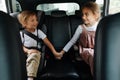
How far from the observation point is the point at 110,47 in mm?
1122

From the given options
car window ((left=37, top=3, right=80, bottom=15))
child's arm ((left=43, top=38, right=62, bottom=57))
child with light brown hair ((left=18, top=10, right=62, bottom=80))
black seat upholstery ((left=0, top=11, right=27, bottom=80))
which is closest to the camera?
black seat upholstery ((left=0, top=11, right=27, bottom=80))

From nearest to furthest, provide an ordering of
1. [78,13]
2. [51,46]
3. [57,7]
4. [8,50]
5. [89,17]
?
1. [8,50]
2. [89,17]
3. [51,46]
4. [78,13]
5. [57,7]

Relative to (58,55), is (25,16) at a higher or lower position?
higher

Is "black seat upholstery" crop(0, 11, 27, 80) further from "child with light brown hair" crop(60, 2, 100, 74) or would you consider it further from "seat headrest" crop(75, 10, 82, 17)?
"seat headrest" crop(75, 10, 82, 17)

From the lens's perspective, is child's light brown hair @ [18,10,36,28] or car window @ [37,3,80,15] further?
car window @ [37,3,80,15]

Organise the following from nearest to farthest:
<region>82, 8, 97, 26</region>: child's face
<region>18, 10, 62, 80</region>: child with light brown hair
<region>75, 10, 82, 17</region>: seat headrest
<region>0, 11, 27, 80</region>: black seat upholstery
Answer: <region>0, 11, 27, 80</region>: black seat upholstery → <region>18, 10, 62, 80</region>: child with light brown hair → <region>82, 8, 97, 26</region>: child's face → <region>75, 10, 82, 17</region>: seat headrest

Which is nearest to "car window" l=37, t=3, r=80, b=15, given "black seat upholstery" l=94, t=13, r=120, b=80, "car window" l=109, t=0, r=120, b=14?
"car window" l=109, t=0, r=120, b=14

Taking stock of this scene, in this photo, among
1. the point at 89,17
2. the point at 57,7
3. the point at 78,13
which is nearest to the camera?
the point at 89,17

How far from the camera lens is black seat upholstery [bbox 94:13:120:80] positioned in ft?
3.65

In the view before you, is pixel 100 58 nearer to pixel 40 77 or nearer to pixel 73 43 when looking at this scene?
pixel 40 77

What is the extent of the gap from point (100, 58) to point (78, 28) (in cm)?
126

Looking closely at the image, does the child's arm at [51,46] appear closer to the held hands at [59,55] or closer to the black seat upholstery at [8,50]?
the held hands at [59,55]

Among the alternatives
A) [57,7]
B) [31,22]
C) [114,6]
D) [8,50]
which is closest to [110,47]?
[8,50]

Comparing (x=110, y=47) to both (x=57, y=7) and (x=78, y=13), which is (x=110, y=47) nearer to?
(x=78, y=13)
